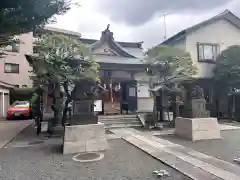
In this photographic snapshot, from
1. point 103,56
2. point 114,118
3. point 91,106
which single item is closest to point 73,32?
point 103,56

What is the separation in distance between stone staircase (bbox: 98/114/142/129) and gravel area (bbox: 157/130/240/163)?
3.14 meters

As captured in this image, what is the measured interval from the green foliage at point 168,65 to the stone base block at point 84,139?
5.48 m

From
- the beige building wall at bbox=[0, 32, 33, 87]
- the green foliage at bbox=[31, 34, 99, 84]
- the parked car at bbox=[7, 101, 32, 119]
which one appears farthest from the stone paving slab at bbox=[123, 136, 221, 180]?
the beige building wall at bbox=[0, 32, 33, 87]

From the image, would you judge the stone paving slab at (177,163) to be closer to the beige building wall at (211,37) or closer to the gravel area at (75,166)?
the gravel area at (75,166)

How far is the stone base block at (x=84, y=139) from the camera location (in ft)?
20.3

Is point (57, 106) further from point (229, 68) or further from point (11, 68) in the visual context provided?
point (11, 68)

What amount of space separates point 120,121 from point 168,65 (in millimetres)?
3837

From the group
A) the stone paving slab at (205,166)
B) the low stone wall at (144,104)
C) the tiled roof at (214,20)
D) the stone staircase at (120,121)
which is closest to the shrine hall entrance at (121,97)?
the low stone wall at (144,104)

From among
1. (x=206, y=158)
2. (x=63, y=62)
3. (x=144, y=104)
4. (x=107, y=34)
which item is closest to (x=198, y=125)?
(x=206, y=158)

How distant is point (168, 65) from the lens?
1069 cm

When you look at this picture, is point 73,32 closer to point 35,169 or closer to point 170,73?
point 170,73

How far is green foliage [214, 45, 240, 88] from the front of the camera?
1296 centimetres

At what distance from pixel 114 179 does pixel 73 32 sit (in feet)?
88.7

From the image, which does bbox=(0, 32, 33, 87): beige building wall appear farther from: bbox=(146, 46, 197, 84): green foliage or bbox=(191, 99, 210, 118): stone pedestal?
bbox=(191, 99, 210, 118): stone pedestal
